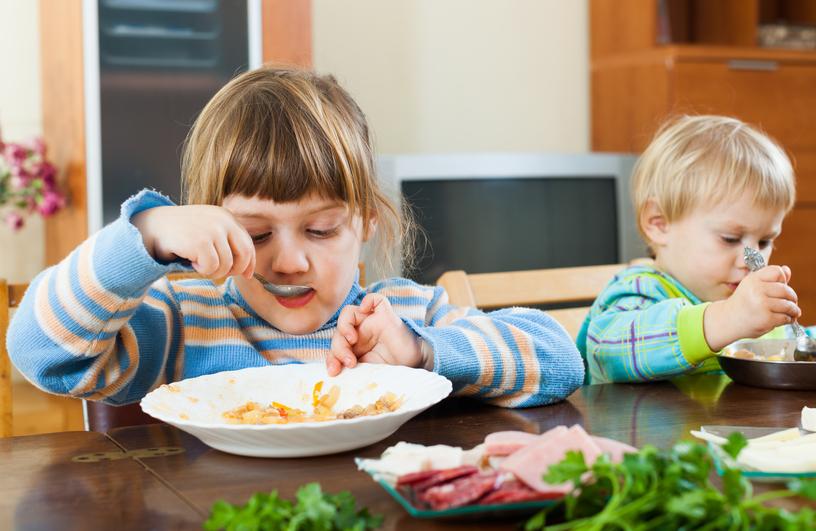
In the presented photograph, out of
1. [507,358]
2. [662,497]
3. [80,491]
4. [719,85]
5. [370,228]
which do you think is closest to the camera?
Answer: [662,497]

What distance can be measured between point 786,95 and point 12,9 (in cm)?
247

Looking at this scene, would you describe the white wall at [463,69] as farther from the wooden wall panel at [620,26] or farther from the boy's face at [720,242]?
the boy's face at [720,242]

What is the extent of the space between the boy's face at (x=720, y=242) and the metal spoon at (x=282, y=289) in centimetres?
67

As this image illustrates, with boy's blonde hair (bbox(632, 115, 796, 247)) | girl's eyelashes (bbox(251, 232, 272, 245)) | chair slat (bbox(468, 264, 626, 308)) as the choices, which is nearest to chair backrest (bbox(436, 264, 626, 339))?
chair slat (bbox(468, 264, 626, 308))

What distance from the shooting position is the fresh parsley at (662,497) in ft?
1.68

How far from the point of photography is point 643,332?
1.29 meters

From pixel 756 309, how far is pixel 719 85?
2.38 meters

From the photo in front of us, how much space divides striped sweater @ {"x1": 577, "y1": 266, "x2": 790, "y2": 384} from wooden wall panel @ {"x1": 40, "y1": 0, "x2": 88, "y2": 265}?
166 cm

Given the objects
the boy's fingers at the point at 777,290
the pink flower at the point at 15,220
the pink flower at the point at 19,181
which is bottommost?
the boy's fingers at the point at 777,290

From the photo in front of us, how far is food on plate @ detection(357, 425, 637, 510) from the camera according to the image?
2.02ft

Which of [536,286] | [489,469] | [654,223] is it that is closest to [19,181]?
[536,286]

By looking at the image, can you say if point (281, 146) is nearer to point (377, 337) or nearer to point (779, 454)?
point (377, 337)

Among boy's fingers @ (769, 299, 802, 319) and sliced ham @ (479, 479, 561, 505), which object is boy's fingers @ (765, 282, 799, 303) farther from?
sliced ham @ (479, 479, 561, 505)

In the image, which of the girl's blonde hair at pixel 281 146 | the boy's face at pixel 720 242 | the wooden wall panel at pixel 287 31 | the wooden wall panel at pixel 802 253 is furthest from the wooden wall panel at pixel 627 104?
the girl's blonde hair at pixel 281 146
